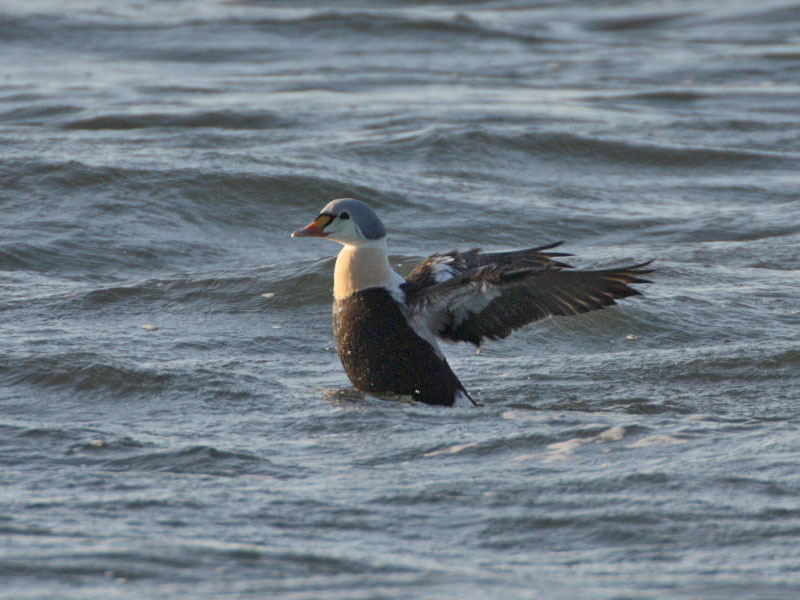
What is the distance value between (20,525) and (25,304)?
3779 millimetres

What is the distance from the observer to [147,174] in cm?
1095

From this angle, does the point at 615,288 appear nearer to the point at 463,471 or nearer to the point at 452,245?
the point at 463,471

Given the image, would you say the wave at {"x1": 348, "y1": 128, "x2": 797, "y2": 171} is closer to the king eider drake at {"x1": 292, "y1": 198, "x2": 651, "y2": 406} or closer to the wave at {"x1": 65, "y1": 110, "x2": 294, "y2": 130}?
the wave at {"x1": 65, "y1": 110, "x2": 294, "y2": 130}

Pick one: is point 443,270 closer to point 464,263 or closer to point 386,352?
point 464,263

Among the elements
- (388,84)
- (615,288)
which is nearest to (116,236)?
(615,288)

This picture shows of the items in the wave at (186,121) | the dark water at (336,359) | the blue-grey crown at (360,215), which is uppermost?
the wave at (186,121)

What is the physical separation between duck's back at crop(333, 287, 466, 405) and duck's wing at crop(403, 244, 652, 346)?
0.36 ft

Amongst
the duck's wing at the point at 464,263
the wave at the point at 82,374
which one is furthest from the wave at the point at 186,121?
the duck's wing at the point at 464,263

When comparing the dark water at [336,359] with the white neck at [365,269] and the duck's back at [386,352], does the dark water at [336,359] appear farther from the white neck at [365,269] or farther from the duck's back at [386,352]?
the white neck at [365,269]

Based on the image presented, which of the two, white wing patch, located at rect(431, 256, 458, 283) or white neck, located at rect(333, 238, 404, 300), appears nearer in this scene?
white neck, located at rect(333, 238, 404, 300)

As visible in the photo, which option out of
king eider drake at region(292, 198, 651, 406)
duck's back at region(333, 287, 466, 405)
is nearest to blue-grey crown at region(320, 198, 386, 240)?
king eider drake at region(292, 198, 651, 406)

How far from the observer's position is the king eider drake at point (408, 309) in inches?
226

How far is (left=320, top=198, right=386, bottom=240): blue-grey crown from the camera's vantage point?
19.3 ft

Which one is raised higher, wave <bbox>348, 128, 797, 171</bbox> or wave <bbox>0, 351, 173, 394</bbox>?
wave <bbox>348, 128, 797, 171</bbox>
